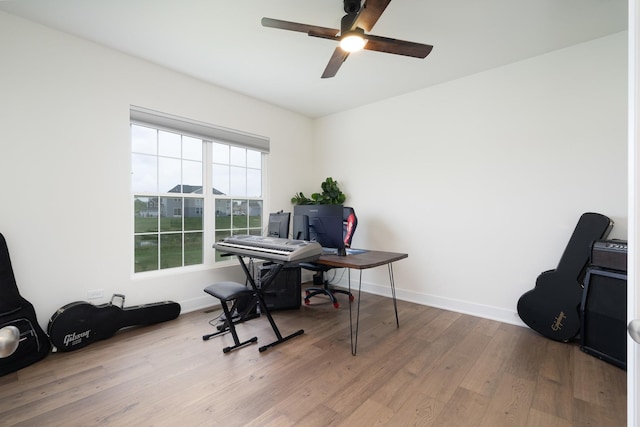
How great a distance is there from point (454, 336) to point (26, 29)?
15.2 ft

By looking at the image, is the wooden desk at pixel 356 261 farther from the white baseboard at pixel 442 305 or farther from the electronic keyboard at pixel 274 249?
the white baseboard at pixel 442 305

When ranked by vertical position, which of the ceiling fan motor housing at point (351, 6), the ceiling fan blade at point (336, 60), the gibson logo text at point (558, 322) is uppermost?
the ceiling fan motor housing at point (351, 6)

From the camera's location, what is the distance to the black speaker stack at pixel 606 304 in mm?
2158

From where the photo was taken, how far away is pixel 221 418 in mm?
1661

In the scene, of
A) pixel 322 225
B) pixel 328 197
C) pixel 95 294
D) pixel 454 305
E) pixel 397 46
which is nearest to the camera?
pixel 397 46

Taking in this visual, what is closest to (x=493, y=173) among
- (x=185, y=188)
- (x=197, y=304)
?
(x=185, y=188)

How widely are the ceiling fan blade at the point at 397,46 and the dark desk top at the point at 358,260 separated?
5.59 feet

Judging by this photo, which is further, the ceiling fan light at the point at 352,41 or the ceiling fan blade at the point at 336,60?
the ceiling fan blade at the point at 336,60

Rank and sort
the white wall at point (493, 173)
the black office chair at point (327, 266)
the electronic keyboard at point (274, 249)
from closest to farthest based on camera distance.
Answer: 1. the electronic keyboard at point (274, 249)
2. the white wall at point (493, 173)
3. the black office chair at point (327, 266)

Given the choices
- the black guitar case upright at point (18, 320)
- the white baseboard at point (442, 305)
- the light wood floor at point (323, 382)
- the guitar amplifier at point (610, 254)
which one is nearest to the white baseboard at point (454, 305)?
the white baseboard at point (442, 305)

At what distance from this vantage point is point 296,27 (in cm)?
195

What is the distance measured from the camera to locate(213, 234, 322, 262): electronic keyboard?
2332 millimetres

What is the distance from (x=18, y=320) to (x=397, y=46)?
140 inches

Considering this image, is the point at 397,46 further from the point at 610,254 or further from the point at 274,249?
the point at 610,254
